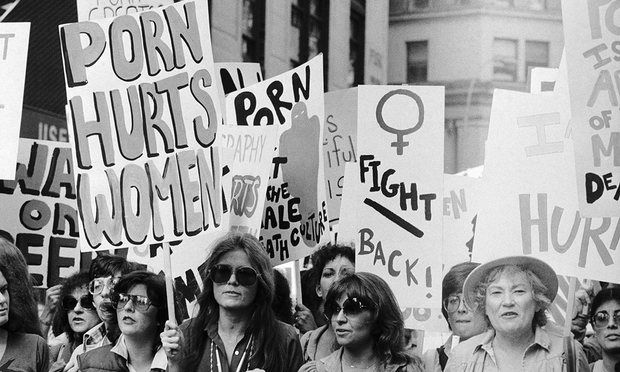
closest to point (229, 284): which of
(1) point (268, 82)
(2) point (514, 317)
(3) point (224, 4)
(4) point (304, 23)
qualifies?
(2) point (514, 317)

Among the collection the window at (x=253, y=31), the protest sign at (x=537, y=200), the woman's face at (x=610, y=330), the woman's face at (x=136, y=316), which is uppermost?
the window at (x=253, y=31)

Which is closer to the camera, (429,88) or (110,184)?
(110,184)

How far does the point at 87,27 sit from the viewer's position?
6.34m

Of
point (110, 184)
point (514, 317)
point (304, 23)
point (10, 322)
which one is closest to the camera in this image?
point (514, 317)

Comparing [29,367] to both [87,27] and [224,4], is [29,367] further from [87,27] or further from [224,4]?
[224,4]

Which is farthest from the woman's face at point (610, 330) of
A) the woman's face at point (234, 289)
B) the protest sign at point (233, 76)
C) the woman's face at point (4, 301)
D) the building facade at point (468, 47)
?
the building facade at point (468, 47)

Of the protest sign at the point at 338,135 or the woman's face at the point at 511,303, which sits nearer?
the woman's face at the point at 511,303

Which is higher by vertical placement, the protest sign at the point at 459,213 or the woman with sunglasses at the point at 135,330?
the protest sign at the point at 459,213

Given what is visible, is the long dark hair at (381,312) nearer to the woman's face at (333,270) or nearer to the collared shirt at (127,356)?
the collared shirt at (127,356)

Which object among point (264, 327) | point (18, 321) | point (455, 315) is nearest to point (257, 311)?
point (264, 327)

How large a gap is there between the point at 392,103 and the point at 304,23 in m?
15.8

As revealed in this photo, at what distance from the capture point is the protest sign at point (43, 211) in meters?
7.96

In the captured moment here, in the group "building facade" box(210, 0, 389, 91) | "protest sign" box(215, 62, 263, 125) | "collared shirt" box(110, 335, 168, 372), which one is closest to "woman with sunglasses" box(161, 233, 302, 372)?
"collared shirt" box(110, 335, 168, 372)

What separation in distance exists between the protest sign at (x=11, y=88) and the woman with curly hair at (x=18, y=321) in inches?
38.9
